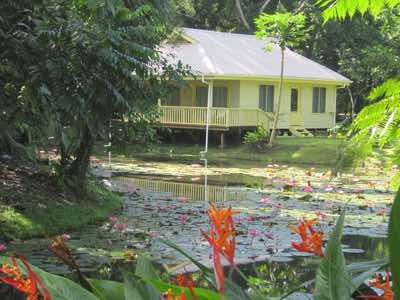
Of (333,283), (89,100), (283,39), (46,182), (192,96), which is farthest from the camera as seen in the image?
(192,96)

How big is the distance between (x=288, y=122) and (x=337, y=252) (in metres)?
34.0

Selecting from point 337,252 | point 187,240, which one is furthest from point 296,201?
point 337,252

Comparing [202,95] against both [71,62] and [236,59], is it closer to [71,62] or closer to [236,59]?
[236,59]

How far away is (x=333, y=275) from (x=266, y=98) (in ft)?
109

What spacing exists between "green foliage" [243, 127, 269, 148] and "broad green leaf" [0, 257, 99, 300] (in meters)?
28.5

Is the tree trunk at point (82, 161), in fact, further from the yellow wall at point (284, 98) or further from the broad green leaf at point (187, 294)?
the yellow wall at point (284, 98)

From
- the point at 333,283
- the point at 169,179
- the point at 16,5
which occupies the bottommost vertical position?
the point at 169,179

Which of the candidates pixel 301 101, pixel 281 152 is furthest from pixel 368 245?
pixel 301 101

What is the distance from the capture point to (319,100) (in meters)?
37.3

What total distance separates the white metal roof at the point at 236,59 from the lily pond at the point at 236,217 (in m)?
7.62

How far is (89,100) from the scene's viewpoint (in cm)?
992

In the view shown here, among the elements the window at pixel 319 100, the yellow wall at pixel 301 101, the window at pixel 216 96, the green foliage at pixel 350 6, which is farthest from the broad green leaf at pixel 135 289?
the window at pixel 319 100

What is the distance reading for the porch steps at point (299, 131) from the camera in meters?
34.6

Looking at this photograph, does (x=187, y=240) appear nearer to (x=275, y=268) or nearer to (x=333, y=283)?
(x=275, y=268)
